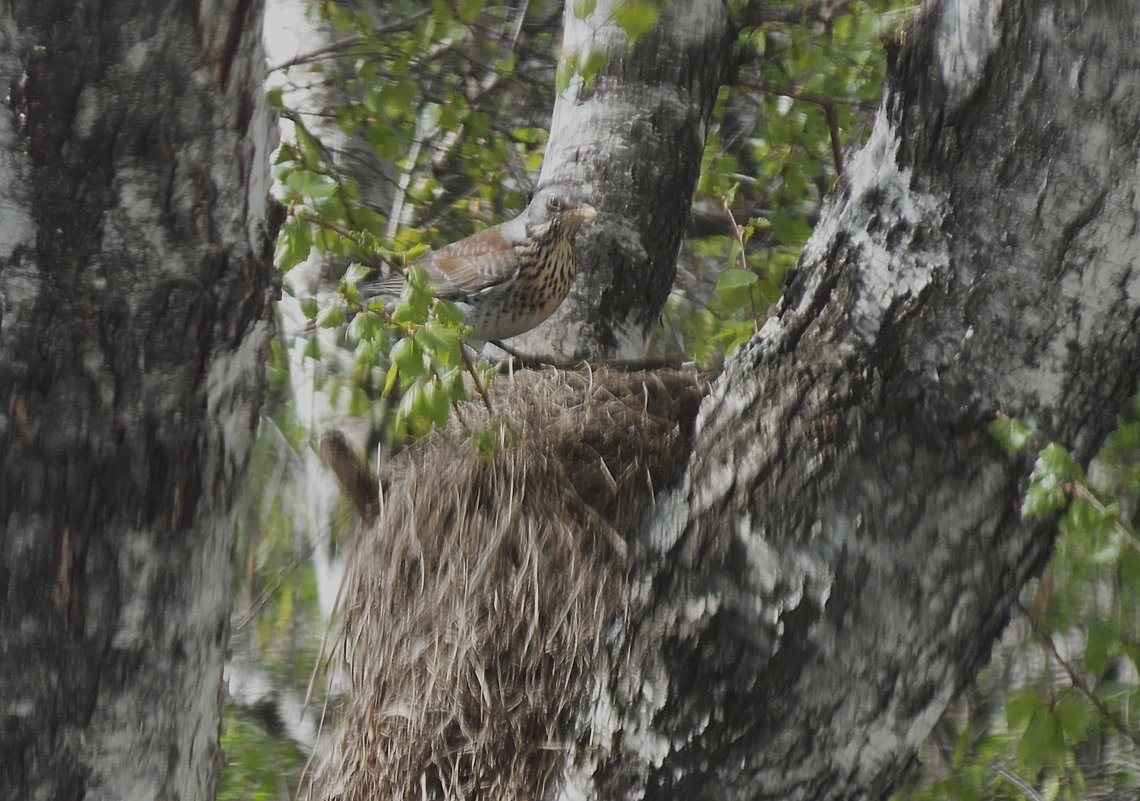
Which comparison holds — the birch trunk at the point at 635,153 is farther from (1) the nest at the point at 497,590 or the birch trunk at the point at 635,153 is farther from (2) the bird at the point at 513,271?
(1) the nest at the point at 497,590

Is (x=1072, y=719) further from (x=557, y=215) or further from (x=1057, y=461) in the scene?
(x=557, y=215)

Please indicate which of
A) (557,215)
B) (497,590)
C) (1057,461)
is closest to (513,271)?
(557,215)

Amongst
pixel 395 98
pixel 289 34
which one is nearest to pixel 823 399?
pixel 395 98

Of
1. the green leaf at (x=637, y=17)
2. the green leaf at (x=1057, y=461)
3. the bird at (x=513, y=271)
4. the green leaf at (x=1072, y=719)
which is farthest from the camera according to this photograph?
the bird at (x=513, y=271)

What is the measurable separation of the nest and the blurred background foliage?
0.17 metres

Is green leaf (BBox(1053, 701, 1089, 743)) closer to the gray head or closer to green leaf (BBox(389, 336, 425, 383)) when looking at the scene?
green leaf (BBox(389, 336, 425, 383))

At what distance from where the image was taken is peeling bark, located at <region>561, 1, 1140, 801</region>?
6.02ft

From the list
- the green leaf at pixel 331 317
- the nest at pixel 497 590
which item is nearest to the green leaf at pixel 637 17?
the green leaf at pixel 331 317

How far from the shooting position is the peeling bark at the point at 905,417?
1.83m

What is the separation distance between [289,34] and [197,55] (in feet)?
10.3

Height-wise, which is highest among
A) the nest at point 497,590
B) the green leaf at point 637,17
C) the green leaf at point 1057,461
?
the green leaf at point 637,17

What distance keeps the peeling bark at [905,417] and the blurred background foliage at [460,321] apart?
14 cm

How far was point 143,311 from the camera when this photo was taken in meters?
1.68

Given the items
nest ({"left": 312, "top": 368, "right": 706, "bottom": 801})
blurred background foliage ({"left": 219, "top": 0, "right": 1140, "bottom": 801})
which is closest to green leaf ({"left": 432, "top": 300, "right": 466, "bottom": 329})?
blurred background foliage ({"left": 219, "top": 0, "right": 1140, "bottom": 801})
